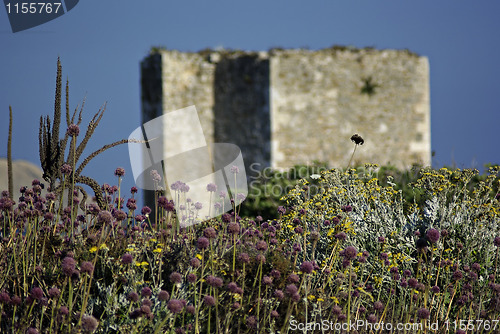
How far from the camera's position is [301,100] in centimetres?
1368

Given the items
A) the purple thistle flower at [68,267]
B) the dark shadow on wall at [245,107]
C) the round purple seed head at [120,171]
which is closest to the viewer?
the purple thistle flower at [68,267]

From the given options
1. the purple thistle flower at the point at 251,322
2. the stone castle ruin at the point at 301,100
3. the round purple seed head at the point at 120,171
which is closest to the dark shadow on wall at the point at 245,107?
the stone castle ruin at the point at 301,100

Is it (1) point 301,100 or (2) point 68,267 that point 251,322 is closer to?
(2) point 68,267

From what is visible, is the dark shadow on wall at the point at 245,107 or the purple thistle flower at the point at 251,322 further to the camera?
the dark shadow on wall at the point at 245,107

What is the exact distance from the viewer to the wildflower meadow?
298 cm

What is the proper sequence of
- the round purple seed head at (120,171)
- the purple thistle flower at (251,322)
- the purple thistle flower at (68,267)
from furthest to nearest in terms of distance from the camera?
the round purple seed head at (120,171) < the purple thistle flower at (251,322) < the purple thistle flower at (68,267)

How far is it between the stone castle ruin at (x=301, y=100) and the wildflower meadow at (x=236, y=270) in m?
8.28

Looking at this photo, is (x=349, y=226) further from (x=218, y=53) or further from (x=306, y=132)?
(x=218, y=53)

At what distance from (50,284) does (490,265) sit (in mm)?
3023

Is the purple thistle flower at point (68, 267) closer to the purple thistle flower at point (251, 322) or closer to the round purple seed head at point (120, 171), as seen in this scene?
the purple thistle flower at point (251, 322)

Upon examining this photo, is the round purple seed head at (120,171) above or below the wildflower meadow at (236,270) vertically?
above

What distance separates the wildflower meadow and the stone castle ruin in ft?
27.2

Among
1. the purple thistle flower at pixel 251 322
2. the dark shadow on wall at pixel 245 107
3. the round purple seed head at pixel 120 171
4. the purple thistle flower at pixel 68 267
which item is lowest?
the purple thistle flower at pixel 251 322

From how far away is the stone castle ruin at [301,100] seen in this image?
13.5 m
